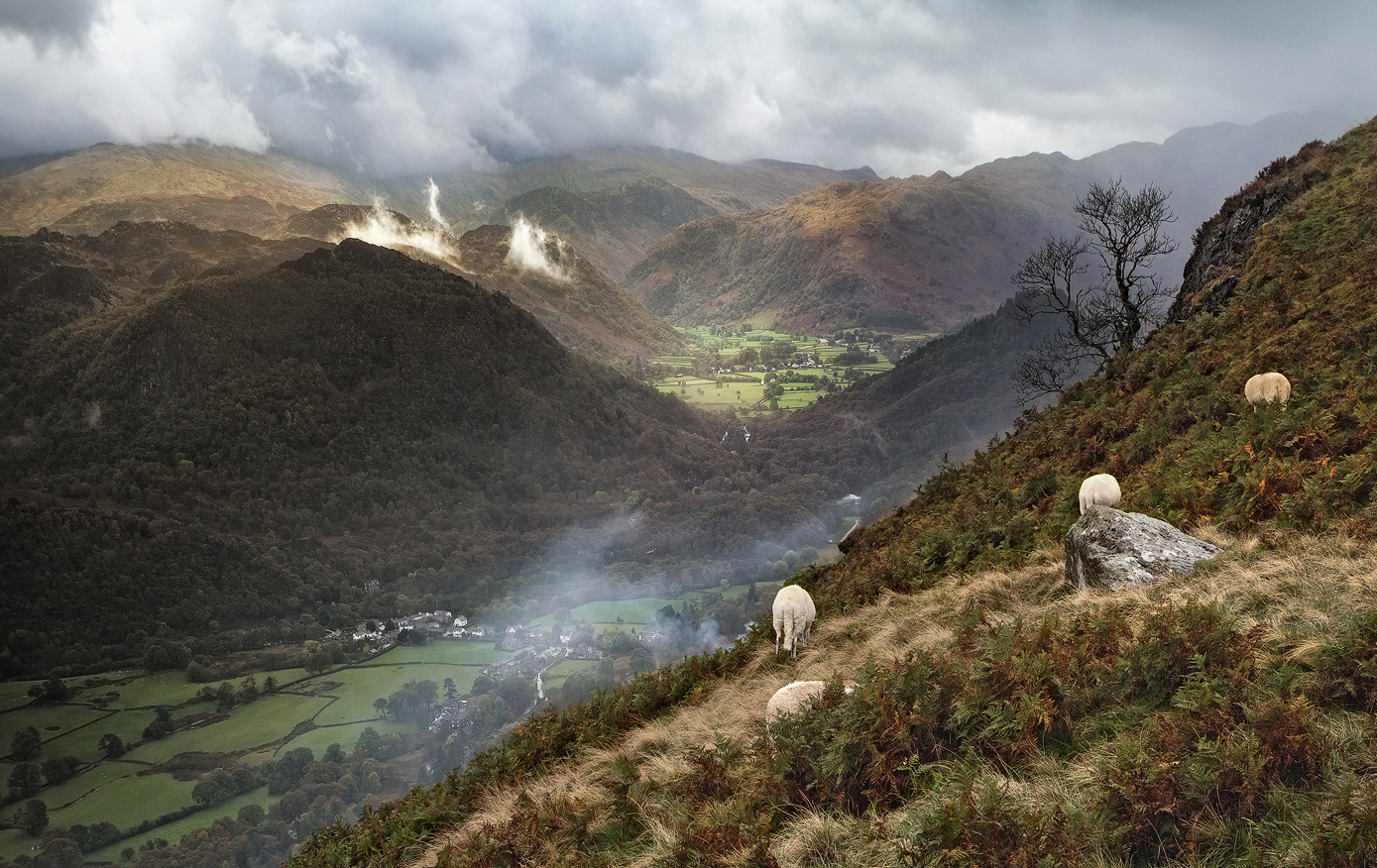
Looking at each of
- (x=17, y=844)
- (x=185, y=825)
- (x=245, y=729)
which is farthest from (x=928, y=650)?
(x=17, y=844)

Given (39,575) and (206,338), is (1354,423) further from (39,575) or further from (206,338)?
(206,338)

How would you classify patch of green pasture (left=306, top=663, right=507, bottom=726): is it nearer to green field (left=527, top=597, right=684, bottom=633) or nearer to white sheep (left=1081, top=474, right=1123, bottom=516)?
green field (left=527, top=597, right=684, bottom=633)

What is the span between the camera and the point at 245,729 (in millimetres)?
54375

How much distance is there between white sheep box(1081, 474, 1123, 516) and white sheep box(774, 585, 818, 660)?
5.12m

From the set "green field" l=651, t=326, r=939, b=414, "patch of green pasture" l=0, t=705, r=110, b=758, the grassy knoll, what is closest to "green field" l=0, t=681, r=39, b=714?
"patch of green pasture" l=0, t=705, r=110, b=758

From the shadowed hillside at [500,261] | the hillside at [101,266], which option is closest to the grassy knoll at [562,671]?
the hillside at [101,266]

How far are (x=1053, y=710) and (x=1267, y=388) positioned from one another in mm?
10994

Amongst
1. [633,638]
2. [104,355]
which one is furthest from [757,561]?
[104,355]

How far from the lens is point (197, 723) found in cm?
5516

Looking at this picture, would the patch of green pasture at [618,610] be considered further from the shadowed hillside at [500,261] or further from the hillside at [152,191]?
the hillside at [152,191]

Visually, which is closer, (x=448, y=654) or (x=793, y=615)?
(x=793, y=615)

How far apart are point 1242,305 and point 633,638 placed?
6294 centimetres

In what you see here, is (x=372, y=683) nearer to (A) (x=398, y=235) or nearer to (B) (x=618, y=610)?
(B) (x=618, y=610)

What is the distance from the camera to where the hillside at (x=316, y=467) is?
67812 millimetres
